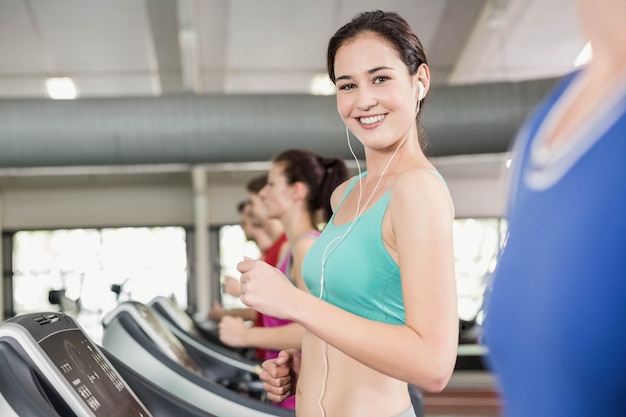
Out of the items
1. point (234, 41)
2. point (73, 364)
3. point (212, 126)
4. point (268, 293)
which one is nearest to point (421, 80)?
point (268, 293)

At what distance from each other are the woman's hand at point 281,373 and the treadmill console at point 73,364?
0.75ft

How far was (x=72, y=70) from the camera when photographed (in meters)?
8.72

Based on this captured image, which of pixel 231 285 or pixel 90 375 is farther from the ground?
pixel 231 285

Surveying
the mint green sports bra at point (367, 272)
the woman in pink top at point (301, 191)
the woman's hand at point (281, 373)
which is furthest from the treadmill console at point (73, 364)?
the woman in pink top at point (301, 191)

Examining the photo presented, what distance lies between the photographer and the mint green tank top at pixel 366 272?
120 centimetres

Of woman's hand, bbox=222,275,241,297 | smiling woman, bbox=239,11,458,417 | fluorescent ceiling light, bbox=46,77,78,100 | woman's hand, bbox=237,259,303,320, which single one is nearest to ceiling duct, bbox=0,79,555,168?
fluorescent ceiling light, bbox=46,77,78,100

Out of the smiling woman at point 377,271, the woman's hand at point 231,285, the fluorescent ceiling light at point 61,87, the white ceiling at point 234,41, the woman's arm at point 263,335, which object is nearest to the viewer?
the smiling woman at point 377,271

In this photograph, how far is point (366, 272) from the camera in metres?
1.21

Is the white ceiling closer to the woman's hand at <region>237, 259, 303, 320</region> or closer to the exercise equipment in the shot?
the exercise equipment

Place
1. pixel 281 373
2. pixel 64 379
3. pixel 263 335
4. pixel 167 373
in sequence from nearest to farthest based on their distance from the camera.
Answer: pixel 64 379
pixel 281 373
pixel 167 373
pixel 263 335

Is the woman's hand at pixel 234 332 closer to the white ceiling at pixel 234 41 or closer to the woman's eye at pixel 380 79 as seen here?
the woman's eye at pixel 380 79

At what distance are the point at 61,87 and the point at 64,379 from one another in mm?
8388

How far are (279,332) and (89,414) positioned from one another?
102 cm

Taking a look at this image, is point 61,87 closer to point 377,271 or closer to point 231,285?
point 231,285
